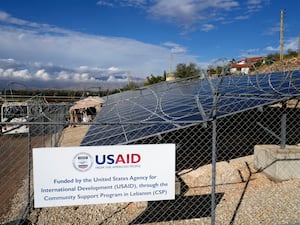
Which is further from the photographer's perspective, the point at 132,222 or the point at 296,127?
the point at 296,127

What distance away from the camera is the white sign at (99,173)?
3.51m

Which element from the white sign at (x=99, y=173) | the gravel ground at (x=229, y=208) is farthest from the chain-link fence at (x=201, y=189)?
the white sign at (x=99, y=173)

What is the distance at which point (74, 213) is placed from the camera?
589 centimetres

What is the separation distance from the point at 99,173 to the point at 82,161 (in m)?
0.26

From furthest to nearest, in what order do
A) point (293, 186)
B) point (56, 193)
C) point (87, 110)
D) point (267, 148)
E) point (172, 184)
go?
1. point (87, 110)
2. point (267, 148)
3. point (293, 186)
4. point (172, 184)
5. point (56, 193)

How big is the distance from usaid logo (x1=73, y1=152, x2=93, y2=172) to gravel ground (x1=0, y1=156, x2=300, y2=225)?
2384 millimetres

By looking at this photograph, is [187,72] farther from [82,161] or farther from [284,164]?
[82,161]

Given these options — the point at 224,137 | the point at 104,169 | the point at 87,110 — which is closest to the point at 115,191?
the point at 104,169

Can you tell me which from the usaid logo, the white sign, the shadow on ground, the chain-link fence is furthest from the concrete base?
the usaid logo

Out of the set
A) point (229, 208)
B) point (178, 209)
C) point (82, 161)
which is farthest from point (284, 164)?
point (82, 161)

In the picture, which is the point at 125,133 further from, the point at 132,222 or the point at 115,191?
the point at 115,191

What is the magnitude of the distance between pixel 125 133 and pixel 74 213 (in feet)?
6.44

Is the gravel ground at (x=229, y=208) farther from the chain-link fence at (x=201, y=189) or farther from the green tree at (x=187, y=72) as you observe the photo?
the green tree at (x=187, y=72)

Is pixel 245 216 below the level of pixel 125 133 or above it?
below
